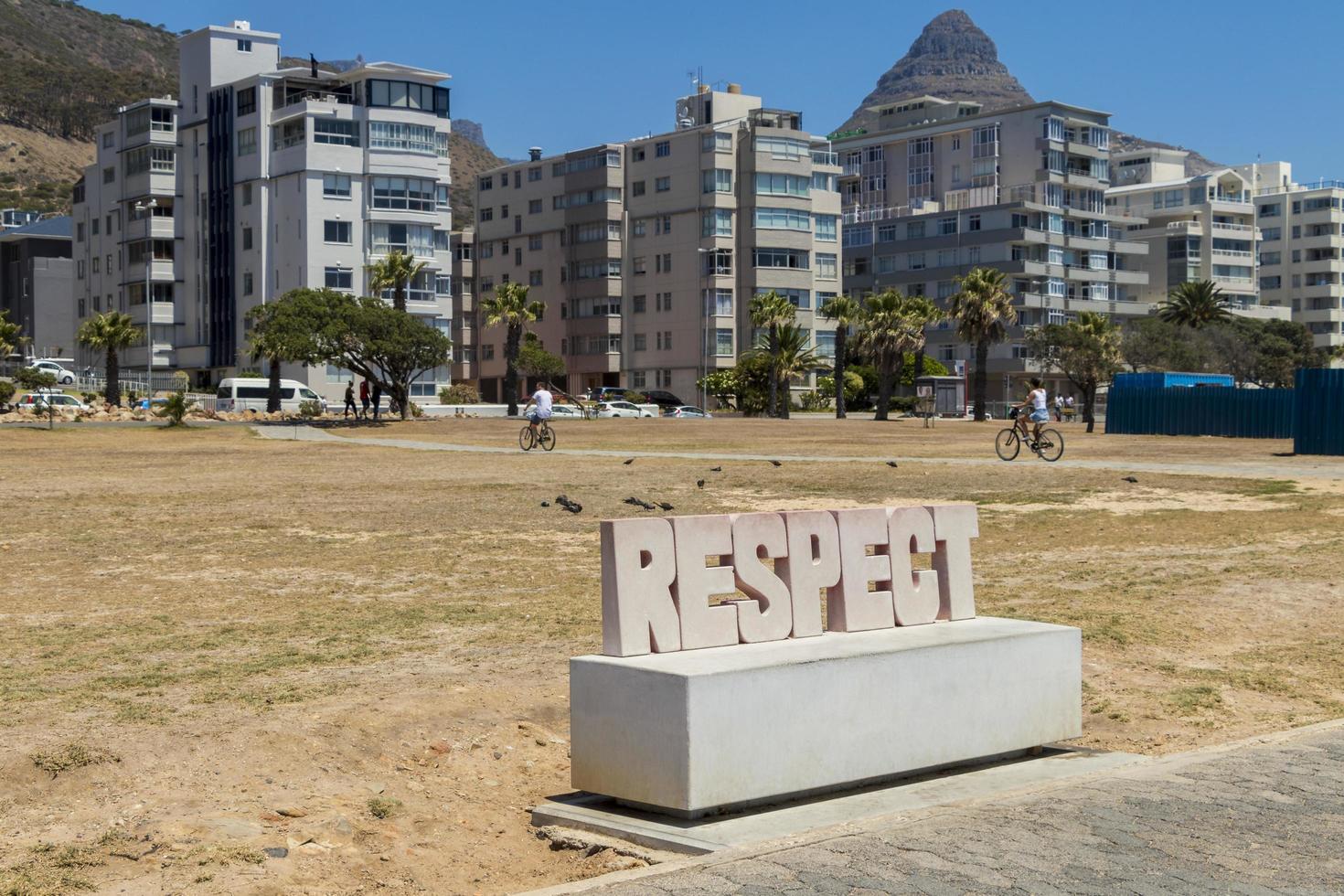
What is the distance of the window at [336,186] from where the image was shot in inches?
3595

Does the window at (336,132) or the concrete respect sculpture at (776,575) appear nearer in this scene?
the concrete respect sculpture at (776,575)

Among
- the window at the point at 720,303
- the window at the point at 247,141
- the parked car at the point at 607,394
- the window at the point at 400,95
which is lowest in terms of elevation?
the parked car at the point at 607,394

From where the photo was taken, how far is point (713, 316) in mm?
108312

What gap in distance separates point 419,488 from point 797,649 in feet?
64.6

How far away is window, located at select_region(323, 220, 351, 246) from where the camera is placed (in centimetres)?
9144

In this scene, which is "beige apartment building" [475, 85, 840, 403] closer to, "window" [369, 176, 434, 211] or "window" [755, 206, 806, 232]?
"window" [755, 206, 806, 232]

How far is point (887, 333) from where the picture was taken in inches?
3556

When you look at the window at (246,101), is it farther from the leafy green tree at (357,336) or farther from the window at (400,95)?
the leafy green tree at (357,336)

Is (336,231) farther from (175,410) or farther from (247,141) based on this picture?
(175,410)

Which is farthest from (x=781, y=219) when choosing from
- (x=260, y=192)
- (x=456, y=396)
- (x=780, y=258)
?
(x=260, y=192)

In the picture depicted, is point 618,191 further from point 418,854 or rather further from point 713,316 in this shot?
point 418,854

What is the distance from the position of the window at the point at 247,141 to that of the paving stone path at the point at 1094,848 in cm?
9431

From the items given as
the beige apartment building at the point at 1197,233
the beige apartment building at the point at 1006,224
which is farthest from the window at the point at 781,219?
the beige apartment building at the point at 1197,233

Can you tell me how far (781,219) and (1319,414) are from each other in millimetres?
71154
